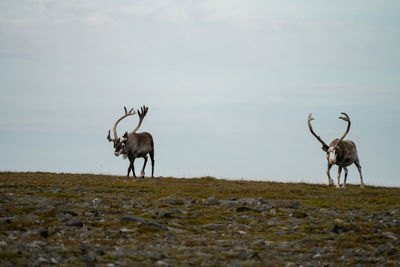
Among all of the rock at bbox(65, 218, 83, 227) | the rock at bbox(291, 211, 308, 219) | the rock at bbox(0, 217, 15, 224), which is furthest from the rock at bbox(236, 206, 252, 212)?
the rock at bbox(0, 217, 15, 224)

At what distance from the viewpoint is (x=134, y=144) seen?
1391 inches

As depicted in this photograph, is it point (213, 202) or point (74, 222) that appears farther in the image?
point (213, 202)

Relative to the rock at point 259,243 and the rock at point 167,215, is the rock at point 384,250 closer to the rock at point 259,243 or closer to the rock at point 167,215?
the rock at point 259,243

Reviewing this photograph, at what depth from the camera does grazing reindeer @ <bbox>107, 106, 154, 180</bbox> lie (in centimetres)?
3453

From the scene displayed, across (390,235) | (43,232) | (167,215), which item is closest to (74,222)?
(43,232)

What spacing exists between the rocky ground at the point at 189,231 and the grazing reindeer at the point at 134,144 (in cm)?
1088

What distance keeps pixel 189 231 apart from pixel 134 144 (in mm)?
20286

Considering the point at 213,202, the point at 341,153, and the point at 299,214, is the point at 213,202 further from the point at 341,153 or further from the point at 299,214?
the point at 341,153

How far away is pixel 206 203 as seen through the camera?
21.1 metres

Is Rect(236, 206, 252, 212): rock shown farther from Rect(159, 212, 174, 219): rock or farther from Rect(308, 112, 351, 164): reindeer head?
Rect(308, 112, 351, 164): reindeer head

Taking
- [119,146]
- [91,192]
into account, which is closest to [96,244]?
[91,192]

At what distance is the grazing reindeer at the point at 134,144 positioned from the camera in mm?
34531

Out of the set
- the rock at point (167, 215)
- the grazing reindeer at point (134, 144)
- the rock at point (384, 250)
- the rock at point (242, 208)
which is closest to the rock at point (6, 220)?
the rock at point (167, 215)

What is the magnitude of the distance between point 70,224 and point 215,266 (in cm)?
545
